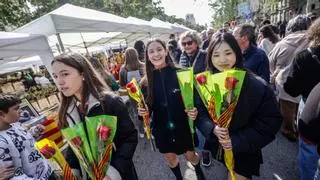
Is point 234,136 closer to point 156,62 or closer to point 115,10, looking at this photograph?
point 156,62

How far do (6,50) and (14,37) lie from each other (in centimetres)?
22

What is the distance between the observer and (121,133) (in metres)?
1.85

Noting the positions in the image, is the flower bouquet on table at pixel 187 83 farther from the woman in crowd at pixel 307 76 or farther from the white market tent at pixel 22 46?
the white market tent at pixel 22 46

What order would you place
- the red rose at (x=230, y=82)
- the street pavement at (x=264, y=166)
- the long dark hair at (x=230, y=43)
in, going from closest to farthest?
the red rose at (x=230, y=82), the long dark hair at (x=230, y=43), the street pavement at (x=264, y=166)

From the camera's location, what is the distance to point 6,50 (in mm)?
3531

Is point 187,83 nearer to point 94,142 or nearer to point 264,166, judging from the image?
point 94,142

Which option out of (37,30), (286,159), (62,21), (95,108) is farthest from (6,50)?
(286,159)

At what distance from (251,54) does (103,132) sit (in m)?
2.88

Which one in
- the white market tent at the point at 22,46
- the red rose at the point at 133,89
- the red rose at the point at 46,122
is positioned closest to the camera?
the red rose at the point at 133,89

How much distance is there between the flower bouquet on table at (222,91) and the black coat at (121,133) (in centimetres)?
60

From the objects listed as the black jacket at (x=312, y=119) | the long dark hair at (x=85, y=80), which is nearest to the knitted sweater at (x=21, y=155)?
the long dark hair at (x=85, y=80)

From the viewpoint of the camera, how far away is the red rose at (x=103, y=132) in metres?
1.54

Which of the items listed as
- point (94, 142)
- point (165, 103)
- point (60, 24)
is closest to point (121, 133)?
point (94, 142)

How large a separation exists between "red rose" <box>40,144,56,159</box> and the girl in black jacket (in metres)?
0.38
